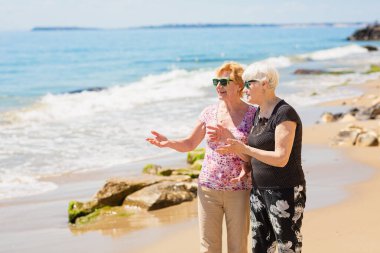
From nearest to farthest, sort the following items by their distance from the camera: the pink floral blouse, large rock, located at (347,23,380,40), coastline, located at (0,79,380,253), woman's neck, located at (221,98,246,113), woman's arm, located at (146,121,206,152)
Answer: the pink floral blouse
woman's neck, located at (221,98,246,113)
woman's arm, located at (146,121,206,152)
coastline, located at (0,79,380,253)
large rock, located at (347,23,380,40)

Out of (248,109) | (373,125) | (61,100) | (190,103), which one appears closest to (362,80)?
(190,103)

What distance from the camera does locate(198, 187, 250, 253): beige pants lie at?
5133 millimetres

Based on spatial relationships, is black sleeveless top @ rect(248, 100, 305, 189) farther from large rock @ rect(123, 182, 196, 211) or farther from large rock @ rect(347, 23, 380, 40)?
large rock @ rect(347, 23, 380, 40)

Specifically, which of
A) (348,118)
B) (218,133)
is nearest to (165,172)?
(218,133)

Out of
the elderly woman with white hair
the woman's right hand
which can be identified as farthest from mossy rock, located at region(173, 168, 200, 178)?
the elderly woman with white hair

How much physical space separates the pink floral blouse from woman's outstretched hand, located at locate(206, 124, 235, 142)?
12 cm

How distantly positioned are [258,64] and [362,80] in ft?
93.3

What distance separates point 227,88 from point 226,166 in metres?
0.63

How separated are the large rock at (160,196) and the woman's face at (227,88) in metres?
4.23

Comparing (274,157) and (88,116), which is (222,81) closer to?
(274,157)

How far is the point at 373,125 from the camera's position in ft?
50.0

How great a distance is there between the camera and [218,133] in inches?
195

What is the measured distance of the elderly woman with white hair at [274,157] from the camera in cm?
466

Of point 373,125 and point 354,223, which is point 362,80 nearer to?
point 373,125
